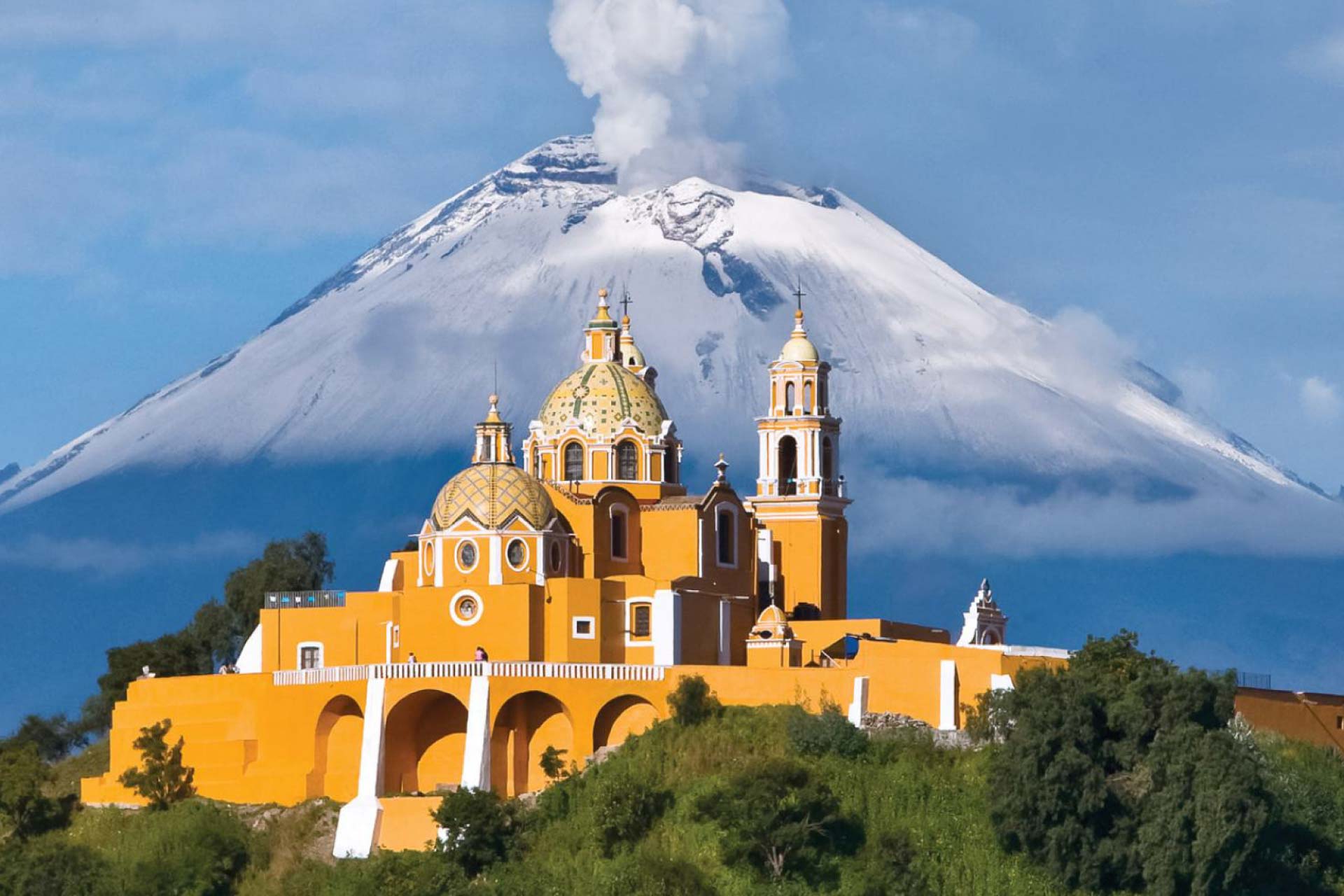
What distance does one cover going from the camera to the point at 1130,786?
59.3 metres

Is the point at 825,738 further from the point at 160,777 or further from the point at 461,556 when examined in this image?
the point at 160,777

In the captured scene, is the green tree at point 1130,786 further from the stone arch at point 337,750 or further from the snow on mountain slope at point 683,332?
the snow on mountain slope at point 683,332

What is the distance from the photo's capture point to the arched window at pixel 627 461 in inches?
2746

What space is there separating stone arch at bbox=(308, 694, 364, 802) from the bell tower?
10.6m

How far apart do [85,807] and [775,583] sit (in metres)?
16.1

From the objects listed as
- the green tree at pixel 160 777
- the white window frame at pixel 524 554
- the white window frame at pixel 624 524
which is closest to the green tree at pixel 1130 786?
the white window frame at pixel 524 554

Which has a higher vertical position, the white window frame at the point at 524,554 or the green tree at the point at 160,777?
the white window frame at the point at 524,554

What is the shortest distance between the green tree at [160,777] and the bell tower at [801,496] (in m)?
13.6

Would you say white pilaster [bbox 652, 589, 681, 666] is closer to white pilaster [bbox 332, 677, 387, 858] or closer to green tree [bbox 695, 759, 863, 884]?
green tree [bbox 695, 759, 863, 884]

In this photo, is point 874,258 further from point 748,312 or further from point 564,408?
point 564,408

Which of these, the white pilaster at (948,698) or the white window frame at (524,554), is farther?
the white window frame at (524,554)

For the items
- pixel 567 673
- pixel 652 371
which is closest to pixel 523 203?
pixel 652 371

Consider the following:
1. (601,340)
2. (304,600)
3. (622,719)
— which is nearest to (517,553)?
(622,719)

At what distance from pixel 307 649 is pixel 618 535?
23.3 feet
